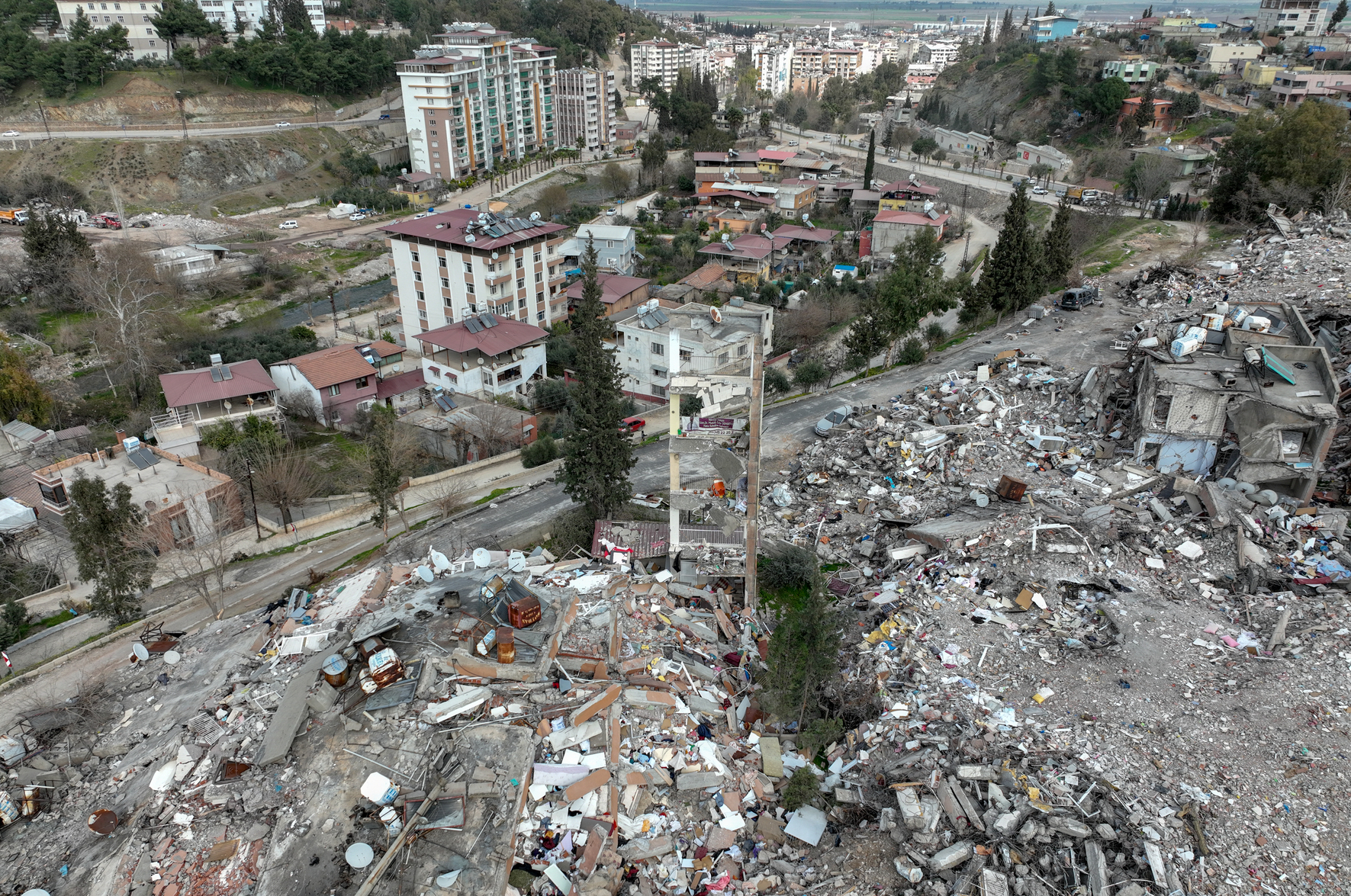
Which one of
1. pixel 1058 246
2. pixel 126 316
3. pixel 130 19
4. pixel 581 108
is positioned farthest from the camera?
pixel 581 108

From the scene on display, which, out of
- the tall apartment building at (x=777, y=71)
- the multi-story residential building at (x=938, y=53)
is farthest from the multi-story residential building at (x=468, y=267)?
the multi-story residential building at (x=938, y=53)

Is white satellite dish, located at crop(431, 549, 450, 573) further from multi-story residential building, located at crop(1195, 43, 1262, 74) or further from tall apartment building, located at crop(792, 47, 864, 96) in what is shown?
tall apartment building, located at crop(792, 47, 864, 96)

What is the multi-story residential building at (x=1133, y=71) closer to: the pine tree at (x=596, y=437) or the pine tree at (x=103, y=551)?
the pine tree at (x=596, y=437)

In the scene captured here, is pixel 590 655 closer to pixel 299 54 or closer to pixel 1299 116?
pixel 1299 116

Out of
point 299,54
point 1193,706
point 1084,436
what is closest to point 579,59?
point 299,54

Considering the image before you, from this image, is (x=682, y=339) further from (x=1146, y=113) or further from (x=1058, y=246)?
(x=1146, y=113)

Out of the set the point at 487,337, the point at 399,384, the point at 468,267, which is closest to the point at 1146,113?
the point at 468,267
